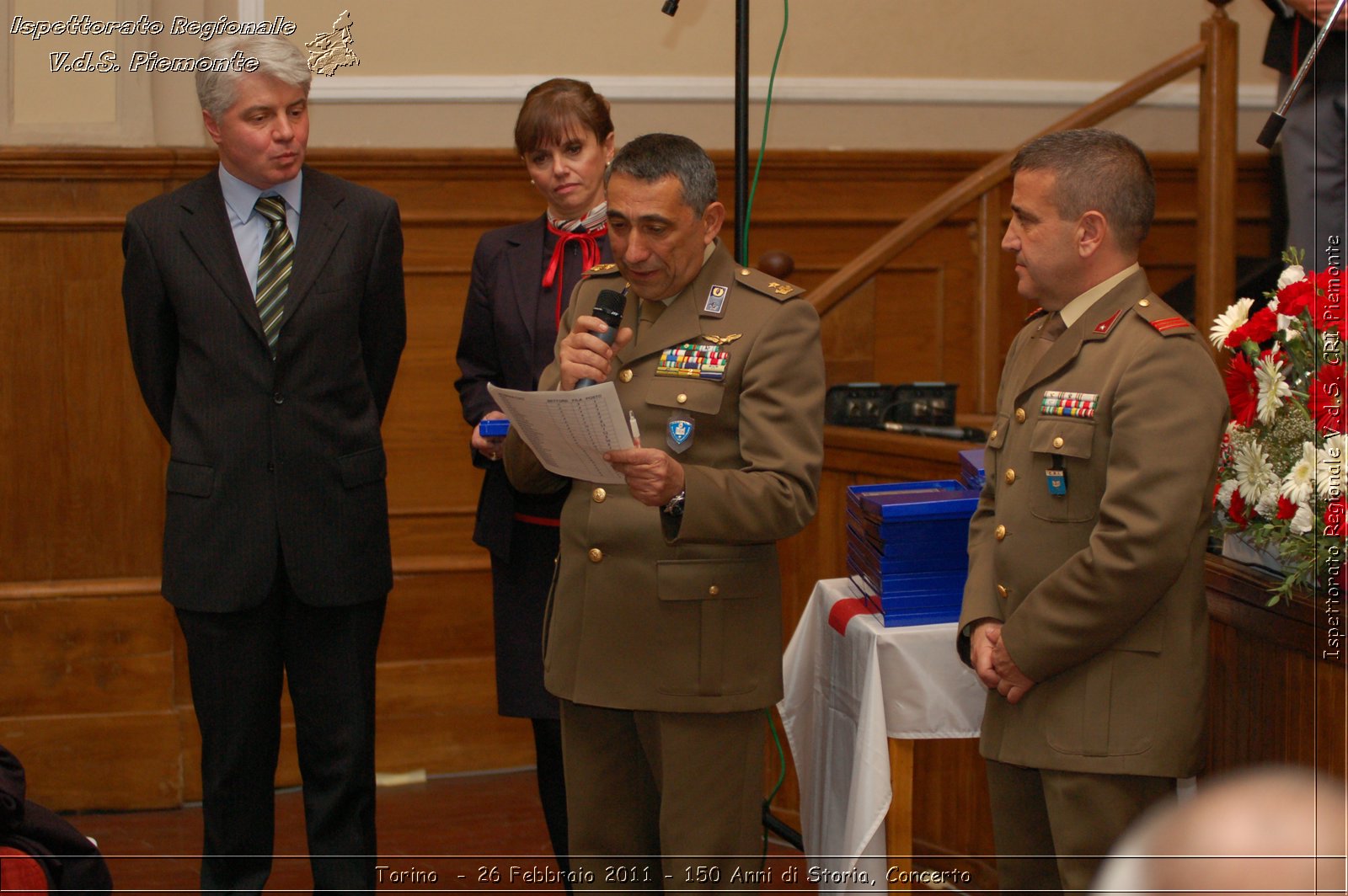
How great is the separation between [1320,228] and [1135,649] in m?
2.39

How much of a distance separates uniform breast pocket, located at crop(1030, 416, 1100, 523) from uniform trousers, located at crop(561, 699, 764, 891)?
1.97 feet

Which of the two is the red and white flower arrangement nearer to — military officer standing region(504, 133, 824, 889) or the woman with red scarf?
military officer standing region(504, 133, 824, 889)

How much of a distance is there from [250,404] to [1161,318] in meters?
1.68

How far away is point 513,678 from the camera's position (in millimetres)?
2955

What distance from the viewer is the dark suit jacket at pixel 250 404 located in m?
2.68

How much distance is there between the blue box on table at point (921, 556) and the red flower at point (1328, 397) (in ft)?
1.99

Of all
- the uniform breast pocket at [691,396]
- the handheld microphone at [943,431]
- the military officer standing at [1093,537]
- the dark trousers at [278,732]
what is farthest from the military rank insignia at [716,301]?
the handheld microphone at [943,431]

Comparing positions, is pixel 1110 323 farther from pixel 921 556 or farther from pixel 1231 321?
pixel 921 556

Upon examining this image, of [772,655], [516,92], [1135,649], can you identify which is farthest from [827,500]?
[516,92]

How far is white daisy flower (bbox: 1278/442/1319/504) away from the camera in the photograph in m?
2.05

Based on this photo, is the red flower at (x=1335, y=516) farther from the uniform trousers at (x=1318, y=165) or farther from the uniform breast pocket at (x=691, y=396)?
the uniform trousers at (x=1318, y=165)

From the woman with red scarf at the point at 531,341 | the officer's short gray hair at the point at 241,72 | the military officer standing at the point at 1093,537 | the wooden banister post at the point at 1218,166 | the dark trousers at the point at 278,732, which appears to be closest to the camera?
the military officer standing at the point at 1093,537

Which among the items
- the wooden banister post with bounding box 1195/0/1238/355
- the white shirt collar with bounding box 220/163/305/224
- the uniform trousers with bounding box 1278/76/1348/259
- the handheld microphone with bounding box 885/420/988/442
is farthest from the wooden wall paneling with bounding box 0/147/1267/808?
the white shirt collar with bounding box 220/163/305/224

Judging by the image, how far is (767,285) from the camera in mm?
2270
